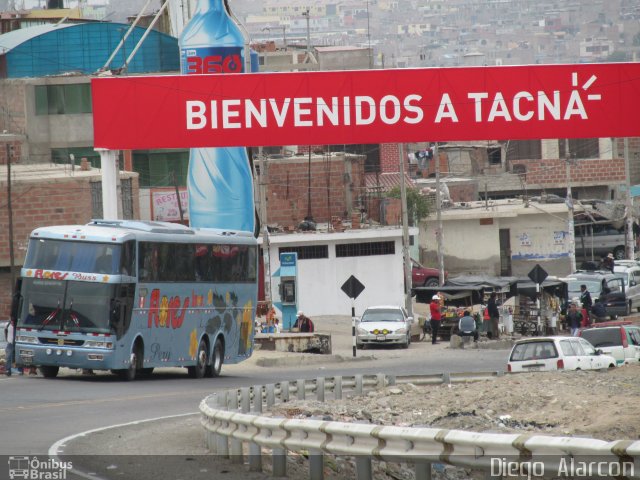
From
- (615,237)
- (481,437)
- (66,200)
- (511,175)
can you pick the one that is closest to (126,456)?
(481,437)

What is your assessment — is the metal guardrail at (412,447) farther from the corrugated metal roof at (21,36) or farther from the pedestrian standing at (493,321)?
the corrugated metal roof at (21,36)

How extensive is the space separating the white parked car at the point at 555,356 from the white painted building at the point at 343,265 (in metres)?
27.6

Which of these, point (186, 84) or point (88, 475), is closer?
point (88, 475)

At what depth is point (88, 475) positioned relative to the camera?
14.3 metres

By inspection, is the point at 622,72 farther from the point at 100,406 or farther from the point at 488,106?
the point at 100,406

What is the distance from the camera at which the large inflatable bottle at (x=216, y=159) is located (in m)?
44.1

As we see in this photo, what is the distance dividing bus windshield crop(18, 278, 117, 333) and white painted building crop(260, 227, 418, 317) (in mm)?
27579

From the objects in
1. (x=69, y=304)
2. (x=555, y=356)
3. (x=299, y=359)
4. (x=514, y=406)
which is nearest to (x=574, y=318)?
(x=299, y=359)

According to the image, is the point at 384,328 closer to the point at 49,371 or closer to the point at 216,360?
the point at 216,360

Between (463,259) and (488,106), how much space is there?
3694 cm

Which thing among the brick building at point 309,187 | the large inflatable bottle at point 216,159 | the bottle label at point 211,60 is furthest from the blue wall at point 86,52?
the bottle label at point 211,60

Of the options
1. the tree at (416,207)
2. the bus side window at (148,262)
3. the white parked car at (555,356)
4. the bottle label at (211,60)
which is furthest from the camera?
the tree at (416,207)

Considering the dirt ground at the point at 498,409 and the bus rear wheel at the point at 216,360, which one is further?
the bus rear wheel at the point at 216,360

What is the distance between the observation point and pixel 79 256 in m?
28.6
